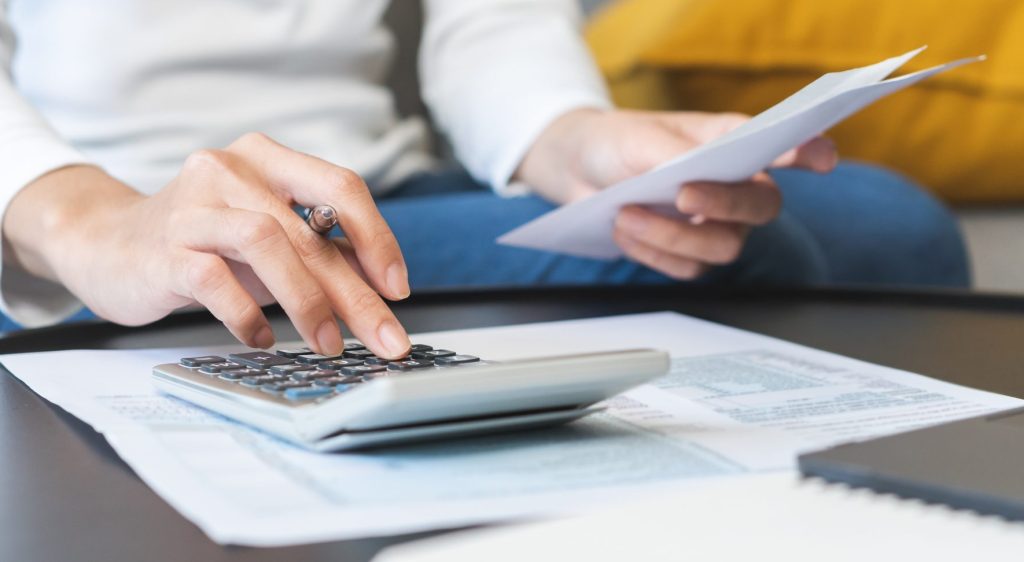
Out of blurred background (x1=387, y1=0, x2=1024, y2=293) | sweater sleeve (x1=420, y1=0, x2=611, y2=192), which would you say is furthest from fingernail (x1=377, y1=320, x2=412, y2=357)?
blurred background (x1=387, y1=0, x2=1024, y2=293)

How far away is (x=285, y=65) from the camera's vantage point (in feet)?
3.40

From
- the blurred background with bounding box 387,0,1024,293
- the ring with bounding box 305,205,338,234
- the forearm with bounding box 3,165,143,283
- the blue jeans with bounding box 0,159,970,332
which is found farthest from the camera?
the blurred background with bounding box 387,0,1024,293

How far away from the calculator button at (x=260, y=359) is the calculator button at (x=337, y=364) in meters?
0.02

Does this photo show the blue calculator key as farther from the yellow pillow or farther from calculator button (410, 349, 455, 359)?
the yellow pillow

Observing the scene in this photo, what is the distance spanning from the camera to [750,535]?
28cm

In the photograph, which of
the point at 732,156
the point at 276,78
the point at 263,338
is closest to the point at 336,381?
the point at 263,338

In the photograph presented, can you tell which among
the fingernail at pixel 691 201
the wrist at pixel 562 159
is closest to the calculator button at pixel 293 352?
the fingernail at pixel 691 201

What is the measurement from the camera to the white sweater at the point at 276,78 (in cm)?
93

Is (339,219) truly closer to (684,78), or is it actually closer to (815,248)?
(815,248)

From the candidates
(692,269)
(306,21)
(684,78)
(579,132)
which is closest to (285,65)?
(306,21)

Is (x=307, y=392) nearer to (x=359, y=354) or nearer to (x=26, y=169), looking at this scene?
(x=359, y=354)

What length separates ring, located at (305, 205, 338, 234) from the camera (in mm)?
489

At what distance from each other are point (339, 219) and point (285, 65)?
1.91 ft

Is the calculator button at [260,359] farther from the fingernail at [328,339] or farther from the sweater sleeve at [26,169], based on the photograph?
the sweater sleeve at [26,169]
